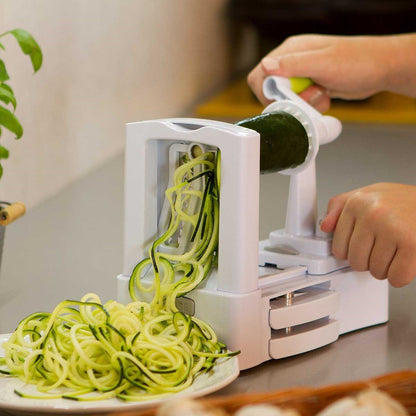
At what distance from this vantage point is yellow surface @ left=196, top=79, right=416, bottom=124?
8.21 feet

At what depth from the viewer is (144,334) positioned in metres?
0.77

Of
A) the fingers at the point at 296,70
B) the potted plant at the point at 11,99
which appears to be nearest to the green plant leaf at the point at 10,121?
the potted plant at the point at 11,99

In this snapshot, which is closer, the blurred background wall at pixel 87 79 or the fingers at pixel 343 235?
the fingers at pixel 343 235

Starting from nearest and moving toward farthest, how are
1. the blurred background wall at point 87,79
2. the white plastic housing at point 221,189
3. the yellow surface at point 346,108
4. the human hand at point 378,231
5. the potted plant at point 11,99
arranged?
the white plastic housing at point 221,189 < the human hand at point 378,231 < the potted plant at point 11,99 < the blurred background wall at point 87,79 < the yellow surface at point 346,108

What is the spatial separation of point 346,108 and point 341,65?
1.45 meters

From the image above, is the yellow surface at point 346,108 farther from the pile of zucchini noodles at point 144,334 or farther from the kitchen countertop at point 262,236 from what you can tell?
the pile of zucchini noodles at point 144,334

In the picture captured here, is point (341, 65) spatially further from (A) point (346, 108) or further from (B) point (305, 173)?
(A) point (346, 108)

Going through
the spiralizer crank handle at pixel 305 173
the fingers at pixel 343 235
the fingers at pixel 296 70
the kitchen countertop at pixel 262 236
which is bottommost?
the kitchen countertop at pixel 262 236

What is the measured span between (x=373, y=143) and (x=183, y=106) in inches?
26.1

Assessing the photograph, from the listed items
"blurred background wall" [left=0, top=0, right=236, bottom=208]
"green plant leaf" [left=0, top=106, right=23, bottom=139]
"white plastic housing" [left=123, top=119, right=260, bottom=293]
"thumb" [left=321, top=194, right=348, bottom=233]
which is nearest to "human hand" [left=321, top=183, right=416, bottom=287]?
"thumb" [left=321, top=194, right=348, bottom=233]

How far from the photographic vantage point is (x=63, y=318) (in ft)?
2.62

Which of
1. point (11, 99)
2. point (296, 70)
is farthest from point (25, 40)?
point (296, 70)

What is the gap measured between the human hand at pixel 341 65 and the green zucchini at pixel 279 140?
20 centimetres

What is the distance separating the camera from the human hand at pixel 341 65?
1155 millimetres
